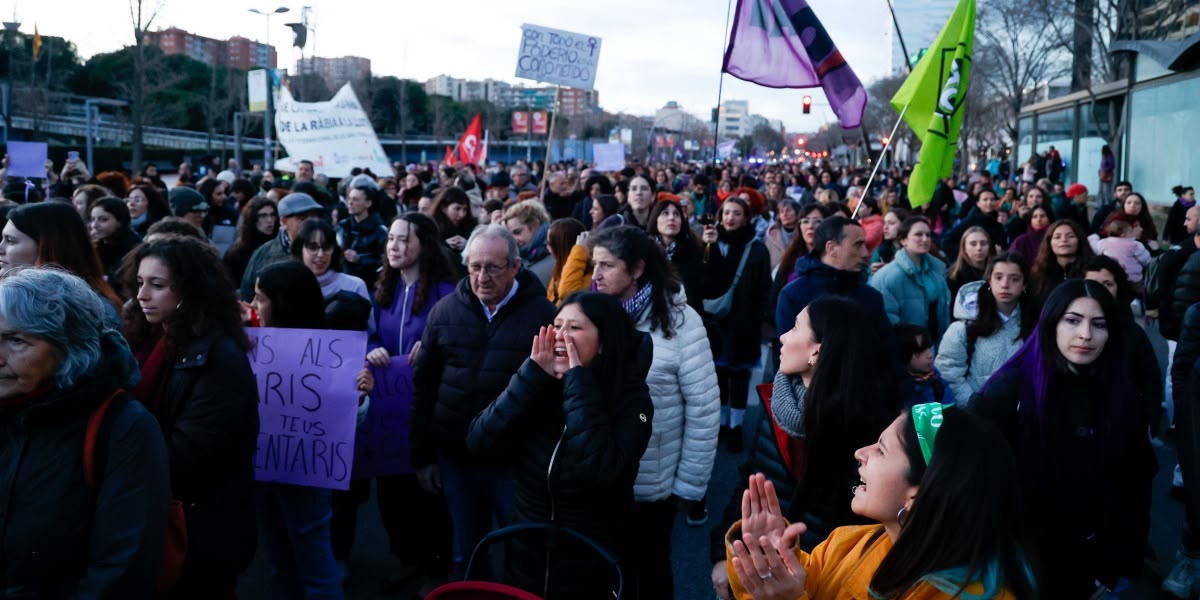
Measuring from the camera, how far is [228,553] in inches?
125

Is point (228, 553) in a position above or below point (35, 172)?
below

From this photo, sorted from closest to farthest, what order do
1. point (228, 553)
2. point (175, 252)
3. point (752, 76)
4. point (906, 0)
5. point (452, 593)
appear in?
1. point (452, 593)
2. point (228, 553)
3. point (175, 252)
4. point (752, 76)
5. point (906, 0)

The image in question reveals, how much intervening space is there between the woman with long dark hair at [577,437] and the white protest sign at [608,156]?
16.3 metres

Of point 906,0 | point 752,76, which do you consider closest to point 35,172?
point 752,76

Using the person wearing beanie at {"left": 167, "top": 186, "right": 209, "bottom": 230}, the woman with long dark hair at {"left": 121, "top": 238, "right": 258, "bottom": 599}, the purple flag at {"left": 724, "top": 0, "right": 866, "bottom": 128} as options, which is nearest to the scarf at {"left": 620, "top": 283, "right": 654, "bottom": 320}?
the woman with long dark hair at {"left": 121, "top": 238, "right": 258, "bottom": 599}

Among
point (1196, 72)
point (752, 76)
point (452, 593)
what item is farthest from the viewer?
point (1196, 72)

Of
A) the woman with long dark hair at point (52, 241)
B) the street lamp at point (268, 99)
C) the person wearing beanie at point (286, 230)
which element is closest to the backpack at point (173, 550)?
the woman with long dark hair at point (52, 241)

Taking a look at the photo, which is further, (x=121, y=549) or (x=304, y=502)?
(x=304, y=502)

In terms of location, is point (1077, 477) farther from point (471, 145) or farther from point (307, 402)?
point (471, 145)

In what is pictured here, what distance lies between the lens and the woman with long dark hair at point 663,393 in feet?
13.0

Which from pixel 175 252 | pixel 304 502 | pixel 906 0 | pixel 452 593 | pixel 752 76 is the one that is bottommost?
pixel 304 502

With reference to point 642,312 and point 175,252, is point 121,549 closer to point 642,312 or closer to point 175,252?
point 175,252

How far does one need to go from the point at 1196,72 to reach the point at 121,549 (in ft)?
69.5

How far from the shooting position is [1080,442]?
3.62 m
